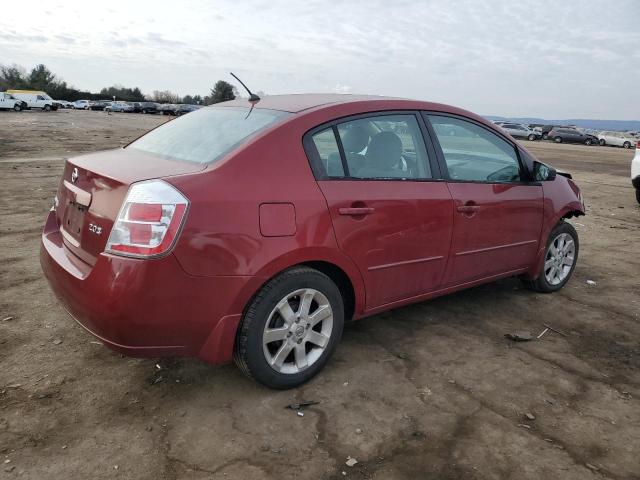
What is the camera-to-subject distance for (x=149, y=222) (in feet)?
8.04

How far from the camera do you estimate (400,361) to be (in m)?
3.42

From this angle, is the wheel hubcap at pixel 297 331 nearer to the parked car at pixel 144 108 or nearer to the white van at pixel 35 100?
the white van at pixel 35 100

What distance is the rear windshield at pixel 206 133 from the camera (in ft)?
9.57

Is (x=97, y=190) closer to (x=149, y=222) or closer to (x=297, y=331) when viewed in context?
(x=149, y=222)

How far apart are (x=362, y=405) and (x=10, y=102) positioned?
186 feet

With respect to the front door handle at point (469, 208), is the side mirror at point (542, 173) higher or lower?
higher

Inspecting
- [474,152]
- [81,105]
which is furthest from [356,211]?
[81,105]

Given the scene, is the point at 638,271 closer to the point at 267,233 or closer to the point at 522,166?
the point at 522,166

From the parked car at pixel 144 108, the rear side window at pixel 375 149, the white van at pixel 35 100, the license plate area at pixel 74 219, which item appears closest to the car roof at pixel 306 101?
the rear side window at pixel 375 149

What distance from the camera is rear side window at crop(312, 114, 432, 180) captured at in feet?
10.0

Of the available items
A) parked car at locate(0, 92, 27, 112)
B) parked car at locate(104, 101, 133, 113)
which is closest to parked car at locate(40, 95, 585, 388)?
parked car at locate(0, 92, 27, 112)

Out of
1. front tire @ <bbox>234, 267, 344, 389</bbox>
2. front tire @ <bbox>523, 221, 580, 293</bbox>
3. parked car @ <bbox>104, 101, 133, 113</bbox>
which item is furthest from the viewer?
parked car @ <bbox>104, 101, 133, 113</bbox>

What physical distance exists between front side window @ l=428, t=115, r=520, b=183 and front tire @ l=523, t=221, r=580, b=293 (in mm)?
876

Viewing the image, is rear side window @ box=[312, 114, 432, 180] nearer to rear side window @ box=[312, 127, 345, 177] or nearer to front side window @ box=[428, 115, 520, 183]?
rear side window @ box=[312, 127, 345, 177]
